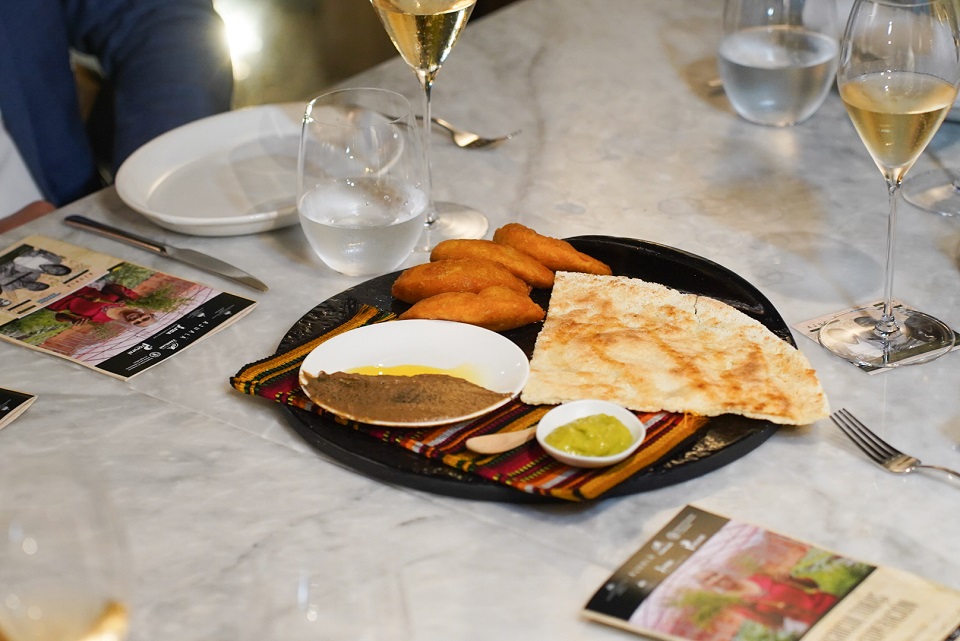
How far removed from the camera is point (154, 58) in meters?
2.08

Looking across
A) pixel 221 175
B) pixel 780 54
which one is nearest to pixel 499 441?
pixel 221 175

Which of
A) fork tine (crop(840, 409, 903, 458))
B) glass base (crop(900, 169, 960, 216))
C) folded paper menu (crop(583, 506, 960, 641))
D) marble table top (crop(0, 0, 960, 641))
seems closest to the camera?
folded paper menu (crop(583, 506, 960, 641))

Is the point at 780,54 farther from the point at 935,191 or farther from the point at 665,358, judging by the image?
the point at 665,358

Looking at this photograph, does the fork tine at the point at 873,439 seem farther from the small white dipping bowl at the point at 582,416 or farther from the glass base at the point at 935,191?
the glass base at the point at 935,191

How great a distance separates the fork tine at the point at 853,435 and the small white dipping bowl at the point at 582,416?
0.19 meters

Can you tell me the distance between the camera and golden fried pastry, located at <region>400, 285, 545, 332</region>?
3.53 ft

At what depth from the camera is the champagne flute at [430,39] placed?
1239 millimetres

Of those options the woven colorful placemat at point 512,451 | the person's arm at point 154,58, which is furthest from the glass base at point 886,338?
the person's arm at point 154,58

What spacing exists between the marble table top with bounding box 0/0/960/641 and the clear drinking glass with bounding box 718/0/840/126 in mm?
50

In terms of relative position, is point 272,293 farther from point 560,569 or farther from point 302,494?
point 560,569

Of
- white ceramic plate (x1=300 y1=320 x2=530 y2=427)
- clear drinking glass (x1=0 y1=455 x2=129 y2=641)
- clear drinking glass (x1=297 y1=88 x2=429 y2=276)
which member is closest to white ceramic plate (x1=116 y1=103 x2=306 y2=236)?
clear drinking glass (x1=297 y1=88 x2=429 y2=276)

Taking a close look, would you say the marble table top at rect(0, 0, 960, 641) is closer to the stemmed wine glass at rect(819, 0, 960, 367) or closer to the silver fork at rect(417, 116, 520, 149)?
the silver fork at rect(417, 116, 520, 149)

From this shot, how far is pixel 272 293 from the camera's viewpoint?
4.14 feet

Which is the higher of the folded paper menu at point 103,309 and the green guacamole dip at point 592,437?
the green guacamole dip at point 592,437
